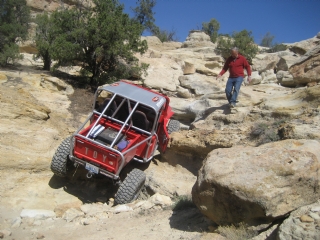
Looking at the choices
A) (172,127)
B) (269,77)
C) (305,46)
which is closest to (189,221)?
(172,127)

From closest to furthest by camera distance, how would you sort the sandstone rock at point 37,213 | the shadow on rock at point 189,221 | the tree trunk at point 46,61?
the shadow on rock at point 189,221 → the sandstone rock at point 37,213 → the tree trunk at point 46,61

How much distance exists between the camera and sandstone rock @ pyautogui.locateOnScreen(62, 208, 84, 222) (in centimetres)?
540

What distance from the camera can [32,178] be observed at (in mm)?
6516

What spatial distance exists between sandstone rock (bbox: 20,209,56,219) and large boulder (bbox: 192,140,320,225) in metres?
2.88

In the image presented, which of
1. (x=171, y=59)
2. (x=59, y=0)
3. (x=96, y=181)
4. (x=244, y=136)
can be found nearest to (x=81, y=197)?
(x=96, y=181)

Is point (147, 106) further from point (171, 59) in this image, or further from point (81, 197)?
point (171, 59)

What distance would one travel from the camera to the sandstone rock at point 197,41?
70.1 ft

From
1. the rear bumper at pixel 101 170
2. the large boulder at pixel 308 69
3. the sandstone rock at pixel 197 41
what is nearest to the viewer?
the rear bumper at pixel 101 170

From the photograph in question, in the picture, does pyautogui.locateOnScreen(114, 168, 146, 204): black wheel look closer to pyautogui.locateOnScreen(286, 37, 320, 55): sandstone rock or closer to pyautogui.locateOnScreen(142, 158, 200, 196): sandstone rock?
pyautogui.locateOnScreen(142, 158, 200, 196): sandstone rock

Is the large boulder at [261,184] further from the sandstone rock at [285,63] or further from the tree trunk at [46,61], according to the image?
the tree trunk at [46,61]

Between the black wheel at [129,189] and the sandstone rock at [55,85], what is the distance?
6.43 m

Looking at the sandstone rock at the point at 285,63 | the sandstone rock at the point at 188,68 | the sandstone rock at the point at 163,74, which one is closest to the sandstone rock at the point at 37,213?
the sandstone rock at the point at 163,74

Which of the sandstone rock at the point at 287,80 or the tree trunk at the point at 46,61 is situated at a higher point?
the sandstone rock at the point at 287,80

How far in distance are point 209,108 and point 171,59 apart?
7.68 metres
